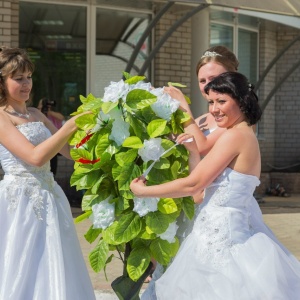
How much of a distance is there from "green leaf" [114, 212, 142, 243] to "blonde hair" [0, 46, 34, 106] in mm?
1121

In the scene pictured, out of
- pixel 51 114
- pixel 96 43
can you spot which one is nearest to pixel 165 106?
pixel 51 114

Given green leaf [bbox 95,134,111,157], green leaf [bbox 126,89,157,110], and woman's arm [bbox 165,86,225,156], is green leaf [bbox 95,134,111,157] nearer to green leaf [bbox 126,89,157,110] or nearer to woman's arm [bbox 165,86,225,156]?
green leaf [bbox 126,89,157,110]

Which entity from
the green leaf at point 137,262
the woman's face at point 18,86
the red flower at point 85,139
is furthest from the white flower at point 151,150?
the woman's face at point 18,86

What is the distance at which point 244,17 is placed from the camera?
48.7 feet

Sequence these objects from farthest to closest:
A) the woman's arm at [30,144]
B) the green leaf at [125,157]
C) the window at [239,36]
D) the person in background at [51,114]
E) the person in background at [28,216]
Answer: the window at [239,36], the person in background at [51,114], the person in background at [28,216], the woman's arm at [30,144], the green leaf at [125,157]

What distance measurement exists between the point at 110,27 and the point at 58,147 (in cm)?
794

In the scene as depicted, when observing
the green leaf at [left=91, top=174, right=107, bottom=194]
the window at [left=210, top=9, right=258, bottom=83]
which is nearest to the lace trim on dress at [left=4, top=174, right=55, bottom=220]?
the green leaf at [left=91, top=174, right=107, bottom=194]

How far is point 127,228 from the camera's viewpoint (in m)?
3.64

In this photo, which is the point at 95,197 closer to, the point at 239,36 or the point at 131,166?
the point at 131,166

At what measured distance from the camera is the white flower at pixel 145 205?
361 centimetres

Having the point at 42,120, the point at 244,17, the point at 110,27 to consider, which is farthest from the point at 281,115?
the point at 42,120

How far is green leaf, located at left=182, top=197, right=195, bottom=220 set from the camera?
12.2 feet

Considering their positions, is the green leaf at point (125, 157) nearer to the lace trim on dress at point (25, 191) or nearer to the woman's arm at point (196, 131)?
the woman's arm at point (196, 131)

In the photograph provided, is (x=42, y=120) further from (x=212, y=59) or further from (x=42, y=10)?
(x=42, y=10)
